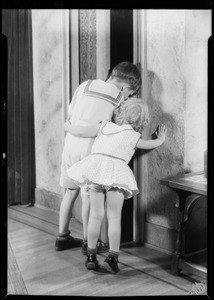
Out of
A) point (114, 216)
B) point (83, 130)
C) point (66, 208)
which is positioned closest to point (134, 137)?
point (83, 130)

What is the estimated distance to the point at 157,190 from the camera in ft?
7.36

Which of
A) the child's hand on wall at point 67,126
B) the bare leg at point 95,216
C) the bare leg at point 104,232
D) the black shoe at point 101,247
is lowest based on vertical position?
the black shoe at point 101,247

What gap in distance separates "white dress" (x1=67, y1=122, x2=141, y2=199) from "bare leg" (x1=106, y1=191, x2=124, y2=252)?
0.19 ft

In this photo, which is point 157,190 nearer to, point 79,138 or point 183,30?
point 79,138

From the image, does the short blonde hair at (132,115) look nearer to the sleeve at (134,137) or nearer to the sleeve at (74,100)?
the sleeve at (134,137)

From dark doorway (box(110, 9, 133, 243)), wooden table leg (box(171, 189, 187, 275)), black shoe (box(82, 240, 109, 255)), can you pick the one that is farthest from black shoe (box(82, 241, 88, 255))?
dark doorway (box(110, 9, 133, 243))

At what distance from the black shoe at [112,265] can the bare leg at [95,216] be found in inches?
3.7

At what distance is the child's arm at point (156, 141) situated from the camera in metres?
2.06

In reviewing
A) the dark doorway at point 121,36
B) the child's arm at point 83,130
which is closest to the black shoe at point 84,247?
the child's arm at point 83,130

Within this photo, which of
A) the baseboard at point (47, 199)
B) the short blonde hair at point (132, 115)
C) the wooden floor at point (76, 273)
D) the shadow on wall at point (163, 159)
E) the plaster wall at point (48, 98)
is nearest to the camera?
the wooden floor at point (76, 273)

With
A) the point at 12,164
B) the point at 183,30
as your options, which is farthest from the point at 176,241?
the point at 12,164

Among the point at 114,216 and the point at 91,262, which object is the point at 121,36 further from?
the point at 91,262

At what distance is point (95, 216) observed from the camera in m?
2.10

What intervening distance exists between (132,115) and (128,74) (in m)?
0.20
